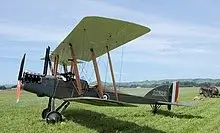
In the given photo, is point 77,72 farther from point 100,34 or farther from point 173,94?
point 173,94

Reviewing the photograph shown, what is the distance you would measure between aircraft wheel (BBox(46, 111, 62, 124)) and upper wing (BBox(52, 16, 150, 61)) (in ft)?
8.00

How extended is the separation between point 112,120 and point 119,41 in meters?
2.76

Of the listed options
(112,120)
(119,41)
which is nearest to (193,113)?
(112,120)

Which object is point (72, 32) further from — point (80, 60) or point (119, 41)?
point (80, 60)

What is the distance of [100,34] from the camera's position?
1077 centimetres

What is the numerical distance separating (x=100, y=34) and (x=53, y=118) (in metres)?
3.20

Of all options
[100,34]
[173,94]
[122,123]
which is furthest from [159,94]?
[100,34]

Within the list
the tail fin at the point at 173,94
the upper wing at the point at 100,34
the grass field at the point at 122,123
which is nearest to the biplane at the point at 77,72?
the upper wing at the point at 100,34

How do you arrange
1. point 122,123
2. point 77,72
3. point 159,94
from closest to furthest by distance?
point 122,123 < point 77,72 < point 159,94

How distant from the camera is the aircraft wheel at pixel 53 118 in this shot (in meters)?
11.6

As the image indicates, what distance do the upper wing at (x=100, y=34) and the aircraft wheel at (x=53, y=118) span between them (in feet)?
8.00

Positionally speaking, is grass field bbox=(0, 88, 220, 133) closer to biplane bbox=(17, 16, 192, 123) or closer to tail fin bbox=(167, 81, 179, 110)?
biplane bbox=(17, 16, 192, 123)

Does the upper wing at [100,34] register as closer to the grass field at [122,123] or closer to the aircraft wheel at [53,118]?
the aircraft wheel at [53,118]

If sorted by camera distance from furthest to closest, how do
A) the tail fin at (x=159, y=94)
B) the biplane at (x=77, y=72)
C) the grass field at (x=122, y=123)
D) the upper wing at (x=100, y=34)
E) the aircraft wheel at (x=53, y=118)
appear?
the tail fin at (x=159, y=94) < the aircraft wheel at (x=53, y=118) < the grass field at (x=122, y=123) < the biplane at (x=77, y=72) < the upper wing at (x=100, y=34)
